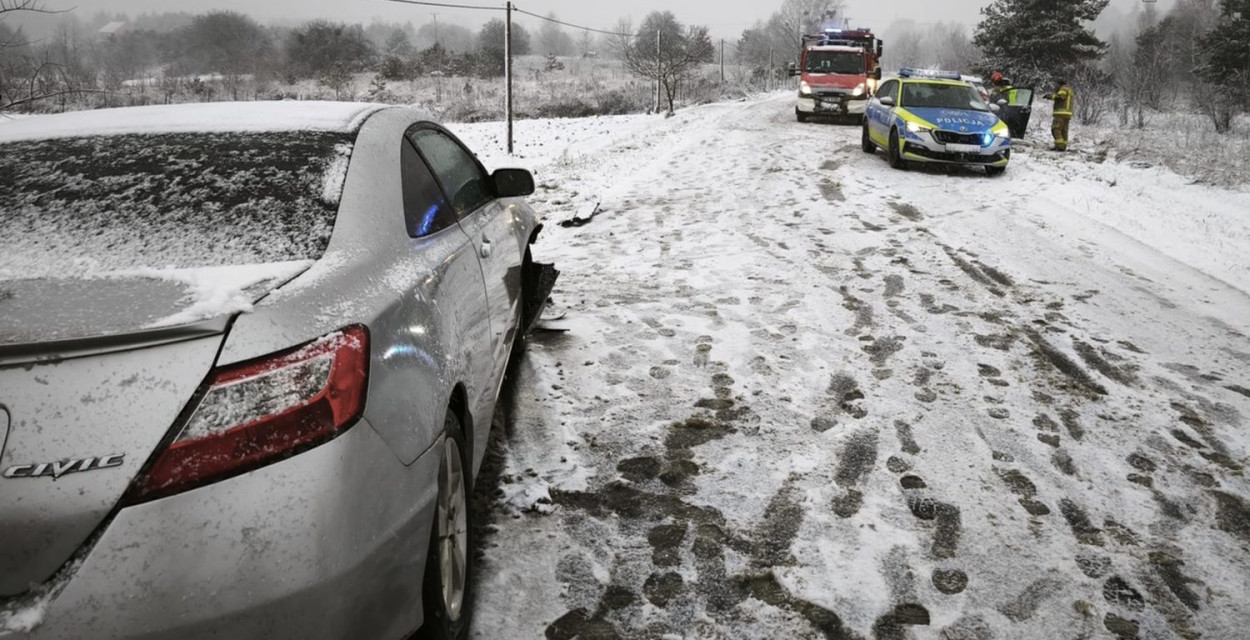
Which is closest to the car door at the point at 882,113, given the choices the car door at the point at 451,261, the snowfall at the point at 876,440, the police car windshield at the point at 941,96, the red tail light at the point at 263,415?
the police car windshield at the point at 941,96

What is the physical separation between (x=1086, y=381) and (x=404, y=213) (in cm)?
387

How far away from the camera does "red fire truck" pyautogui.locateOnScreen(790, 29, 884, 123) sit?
59.9ft

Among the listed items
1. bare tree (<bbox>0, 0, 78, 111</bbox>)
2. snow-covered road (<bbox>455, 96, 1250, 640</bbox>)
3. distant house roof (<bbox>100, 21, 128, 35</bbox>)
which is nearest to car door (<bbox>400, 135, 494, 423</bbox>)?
snow-covered road (<bbox>455, 96, 1250, 640</bbox>)

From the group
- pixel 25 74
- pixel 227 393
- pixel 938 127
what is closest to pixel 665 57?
pixel 938 127

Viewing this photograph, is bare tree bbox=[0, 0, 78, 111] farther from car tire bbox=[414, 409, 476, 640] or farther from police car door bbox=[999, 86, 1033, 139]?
police car door bbox=[999, 86, 1033, 139]

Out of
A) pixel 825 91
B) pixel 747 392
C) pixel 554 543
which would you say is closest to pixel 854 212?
pixel 747 392

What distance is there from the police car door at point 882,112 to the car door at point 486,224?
32.3ft

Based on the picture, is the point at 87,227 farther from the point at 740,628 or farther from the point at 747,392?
the point at 747,392

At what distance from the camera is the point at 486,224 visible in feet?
10.5

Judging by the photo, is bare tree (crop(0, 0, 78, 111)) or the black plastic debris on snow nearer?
bare tree (crop(0, 0, 78, 111))

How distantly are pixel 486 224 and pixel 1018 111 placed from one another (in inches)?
624

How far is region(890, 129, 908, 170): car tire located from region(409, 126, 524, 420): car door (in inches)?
366

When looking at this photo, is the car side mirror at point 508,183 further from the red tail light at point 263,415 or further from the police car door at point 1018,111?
the police car door at point 1018,111

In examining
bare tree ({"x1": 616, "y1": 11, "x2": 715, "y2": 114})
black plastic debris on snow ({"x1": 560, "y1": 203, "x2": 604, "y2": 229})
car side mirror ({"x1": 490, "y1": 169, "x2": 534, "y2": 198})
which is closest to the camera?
car side mirror ({"x1": 490, "y1": 169, "x2": 534, "y2": 198})
